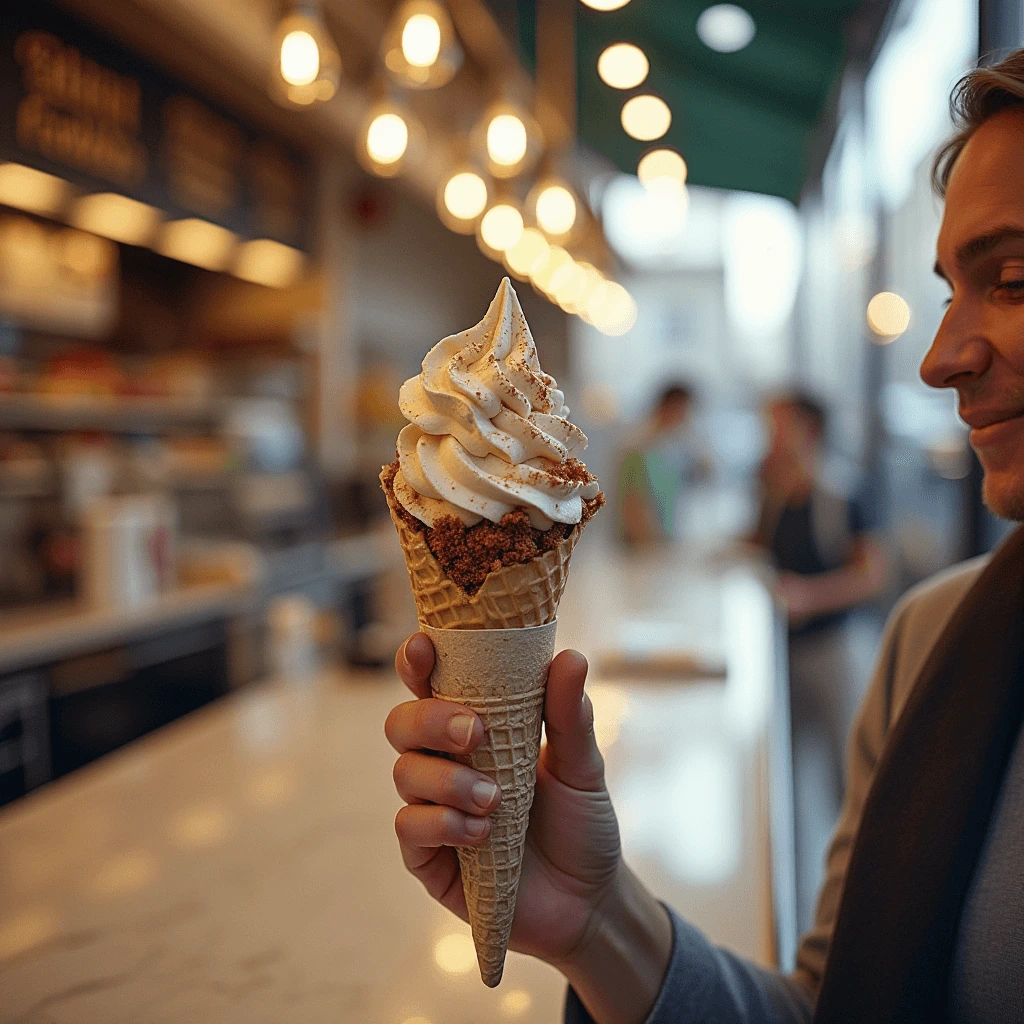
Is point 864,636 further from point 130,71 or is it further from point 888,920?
point 130,71

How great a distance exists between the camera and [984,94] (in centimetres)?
99

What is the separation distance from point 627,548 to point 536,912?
5496 mm

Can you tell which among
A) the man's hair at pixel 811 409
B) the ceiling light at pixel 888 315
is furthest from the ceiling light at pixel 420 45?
the man's hair at pixel 811 409

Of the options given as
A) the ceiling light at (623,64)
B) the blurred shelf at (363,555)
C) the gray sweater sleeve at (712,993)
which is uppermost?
the ceiling light at (623,64)

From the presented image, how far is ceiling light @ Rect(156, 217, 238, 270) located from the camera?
432 cm

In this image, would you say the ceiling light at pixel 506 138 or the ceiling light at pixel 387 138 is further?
the ceiling light at pixel 506 138

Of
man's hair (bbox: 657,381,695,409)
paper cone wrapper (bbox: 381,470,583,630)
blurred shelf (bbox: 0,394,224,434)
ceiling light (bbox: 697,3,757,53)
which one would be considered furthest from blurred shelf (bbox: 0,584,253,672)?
ceiling light (bbox: 697,3,757,53)

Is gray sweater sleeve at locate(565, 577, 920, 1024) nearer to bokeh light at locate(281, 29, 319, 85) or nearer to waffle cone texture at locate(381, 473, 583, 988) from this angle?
waffle cone texture at locate(381, 473, 583, 988)

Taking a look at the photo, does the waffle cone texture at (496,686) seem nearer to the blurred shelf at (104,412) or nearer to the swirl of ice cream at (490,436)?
the swirl of ice cream at (490,436)

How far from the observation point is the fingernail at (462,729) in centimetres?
84

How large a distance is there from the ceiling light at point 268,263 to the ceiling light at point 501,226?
194 centimetres

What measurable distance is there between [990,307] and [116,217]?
13.2 feet

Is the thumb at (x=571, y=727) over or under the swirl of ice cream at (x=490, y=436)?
under

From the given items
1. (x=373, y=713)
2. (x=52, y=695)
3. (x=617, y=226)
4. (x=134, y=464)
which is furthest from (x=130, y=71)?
(x=617, y=226)
